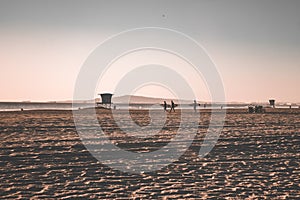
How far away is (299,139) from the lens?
58.2 feet

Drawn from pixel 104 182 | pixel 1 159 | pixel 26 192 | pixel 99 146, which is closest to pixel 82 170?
pixel 104 182

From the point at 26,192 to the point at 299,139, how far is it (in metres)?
14.1

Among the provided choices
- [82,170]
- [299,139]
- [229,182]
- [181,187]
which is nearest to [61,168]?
[82,170]

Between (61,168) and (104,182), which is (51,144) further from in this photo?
(104,182)

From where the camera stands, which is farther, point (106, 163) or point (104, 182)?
point (106, 163)

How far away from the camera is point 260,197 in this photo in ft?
27.3

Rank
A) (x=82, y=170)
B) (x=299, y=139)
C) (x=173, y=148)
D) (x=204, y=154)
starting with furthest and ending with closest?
(x=299, y=139), (x=173, y=148), (x=204, y=154), (x=82, y=170)

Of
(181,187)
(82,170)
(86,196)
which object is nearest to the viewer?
(86,196)

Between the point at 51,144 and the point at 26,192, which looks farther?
the point at 51,144

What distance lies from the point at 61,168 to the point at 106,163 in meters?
1.56

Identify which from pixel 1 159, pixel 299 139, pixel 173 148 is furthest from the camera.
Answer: pixel 299 139

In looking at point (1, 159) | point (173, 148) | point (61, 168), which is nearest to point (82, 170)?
point (61, 168)

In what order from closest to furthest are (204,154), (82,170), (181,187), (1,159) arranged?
(181,187), (82,170), (1,159), (204,154)

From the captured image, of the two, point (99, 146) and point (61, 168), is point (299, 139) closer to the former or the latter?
point (99, 146)
